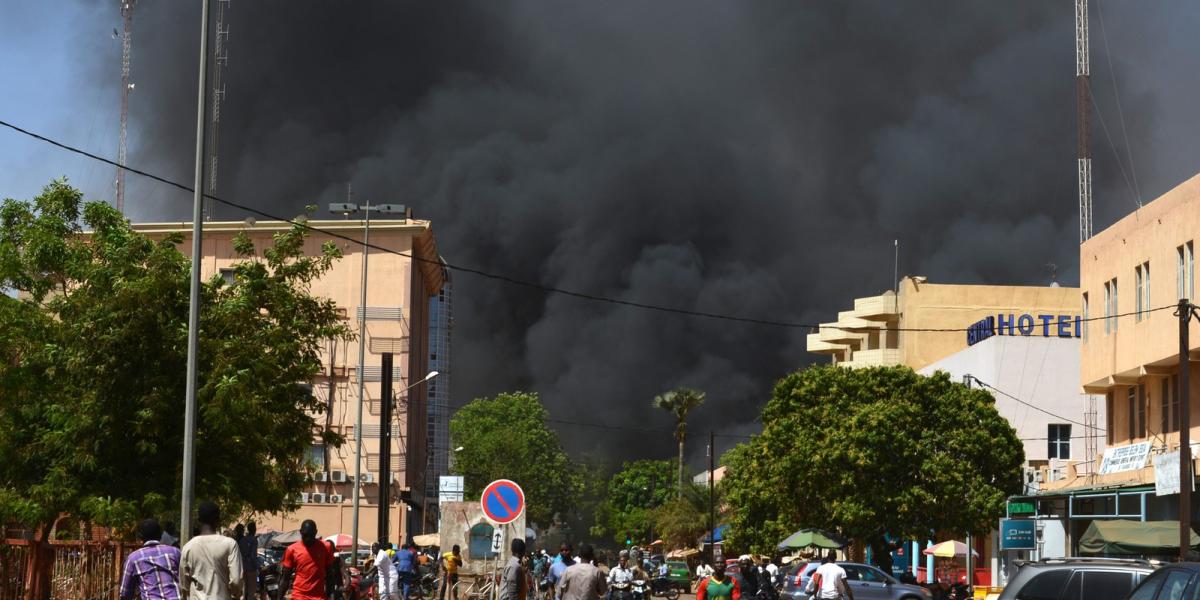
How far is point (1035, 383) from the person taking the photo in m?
72.8

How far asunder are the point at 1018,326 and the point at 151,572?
7768 cm

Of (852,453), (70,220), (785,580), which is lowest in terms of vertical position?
(785,580)

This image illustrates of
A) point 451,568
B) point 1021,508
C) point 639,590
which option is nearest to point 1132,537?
point 639,590

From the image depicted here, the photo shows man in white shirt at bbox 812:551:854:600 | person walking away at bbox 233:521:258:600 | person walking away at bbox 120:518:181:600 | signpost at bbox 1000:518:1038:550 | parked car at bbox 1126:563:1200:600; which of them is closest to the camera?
person walking away at bbox 120:518:181:600

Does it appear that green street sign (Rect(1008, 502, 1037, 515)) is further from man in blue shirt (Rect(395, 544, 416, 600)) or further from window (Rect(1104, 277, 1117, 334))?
man in blue shirt (Rect(395, 544, 416, 600))

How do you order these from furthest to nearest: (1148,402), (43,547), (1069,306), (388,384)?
(1069,306) → (1148,402) → (388,384) → (43,547)

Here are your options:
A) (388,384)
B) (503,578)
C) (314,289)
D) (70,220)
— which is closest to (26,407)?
(70,220)

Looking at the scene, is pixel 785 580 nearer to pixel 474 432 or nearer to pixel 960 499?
pixel 960 499

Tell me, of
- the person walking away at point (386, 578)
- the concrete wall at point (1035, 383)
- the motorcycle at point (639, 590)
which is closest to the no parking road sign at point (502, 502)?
the person walking away at point (386, 578)

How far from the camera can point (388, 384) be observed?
1688 inches

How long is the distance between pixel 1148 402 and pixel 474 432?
87.1 m

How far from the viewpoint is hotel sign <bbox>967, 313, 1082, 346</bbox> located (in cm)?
8569

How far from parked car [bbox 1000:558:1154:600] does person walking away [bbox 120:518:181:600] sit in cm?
1136

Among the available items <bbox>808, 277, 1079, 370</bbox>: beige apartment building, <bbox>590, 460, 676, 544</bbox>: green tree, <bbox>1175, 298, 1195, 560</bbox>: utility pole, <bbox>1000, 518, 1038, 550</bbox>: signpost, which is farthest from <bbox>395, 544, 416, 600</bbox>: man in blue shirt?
<bbox>590, 460, 676, 544</bbox>: green tree
